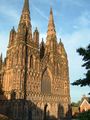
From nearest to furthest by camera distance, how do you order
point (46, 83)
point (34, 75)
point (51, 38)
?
point (34, 75) < point (46, 83) < point (51, 38)

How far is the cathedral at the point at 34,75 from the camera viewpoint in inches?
1635

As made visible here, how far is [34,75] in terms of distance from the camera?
44688 mm

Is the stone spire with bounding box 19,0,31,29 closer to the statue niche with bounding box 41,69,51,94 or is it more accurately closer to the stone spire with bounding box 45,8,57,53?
the stone spire with bounding box 45,8,57,53

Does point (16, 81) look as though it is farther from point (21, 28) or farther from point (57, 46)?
point (57, 46)

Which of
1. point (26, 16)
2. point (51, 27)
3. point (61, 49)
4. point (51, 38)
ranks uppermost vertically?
point (26, 16)

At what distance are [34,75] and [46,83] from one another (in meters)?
4.58

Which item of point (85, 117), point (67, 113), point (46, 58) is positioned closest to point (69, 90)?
point (67, 113)

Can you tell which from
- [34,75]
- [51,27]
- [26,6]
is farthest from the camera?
[51,27]

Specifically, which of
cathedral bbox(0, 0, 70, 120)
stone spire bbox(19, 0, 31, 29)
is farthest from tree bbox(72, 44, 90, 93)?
stone spire bbox(19, 0, 31, 29)

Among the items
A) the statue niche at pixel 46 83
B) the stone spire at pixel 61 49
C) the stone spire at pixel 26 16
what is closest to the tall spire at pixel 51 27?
the stone spire at pixel 61 49

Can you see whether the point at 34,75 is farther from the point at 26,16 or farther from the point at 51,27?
the point at 51,27

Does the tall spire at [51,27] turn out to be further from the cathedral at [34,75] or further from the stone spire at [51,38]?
the cathedral at [34,75]

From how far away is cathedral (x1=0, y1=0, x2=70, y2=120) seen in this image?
4153cm

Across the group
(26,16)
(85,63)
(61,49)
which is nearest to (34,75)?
(61,49)
